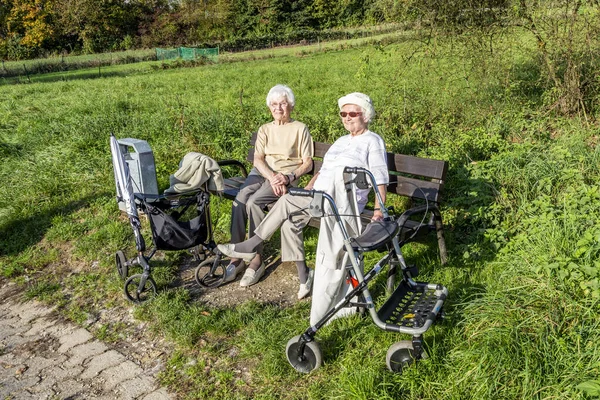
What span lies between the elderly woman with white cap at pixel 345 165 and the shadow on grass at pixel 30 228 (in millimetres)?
3158

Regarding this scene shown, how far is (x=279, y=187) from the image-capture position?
4.77m

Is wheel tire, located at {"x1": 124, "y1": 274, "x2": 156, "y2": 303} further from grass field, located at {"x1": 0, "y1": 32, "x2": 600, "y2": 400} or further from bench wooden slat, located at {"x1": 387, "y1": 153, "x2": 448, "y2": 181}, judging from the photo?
bench wooden slat, located at {"x1": 387, "y1": 153, "x2": 448, "y2": 181}

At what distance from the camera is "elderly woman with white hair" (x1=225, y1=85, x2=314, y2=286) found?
482cm

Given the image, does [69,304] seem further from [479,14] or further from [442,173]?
[479,14]

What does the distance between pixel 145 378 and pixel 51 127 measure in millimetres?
7112

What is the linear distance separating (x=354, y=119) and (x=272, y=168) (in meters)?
1.10

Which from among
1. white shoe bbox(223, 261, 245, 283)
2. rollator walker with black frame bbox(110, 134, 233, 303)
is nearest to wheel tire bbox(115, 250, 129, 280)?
rollator walker with black frame bbox(110, 134, 233, 303)

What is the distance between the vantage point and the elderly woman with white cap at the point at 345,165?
418cm

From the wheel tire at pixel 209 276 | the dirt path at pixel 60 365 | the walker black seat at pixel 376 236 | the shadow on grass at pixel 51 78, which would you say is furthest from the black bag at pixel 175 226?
the shadow on grass at pixel 51 78

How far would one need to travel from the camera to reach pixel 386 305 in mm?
3330

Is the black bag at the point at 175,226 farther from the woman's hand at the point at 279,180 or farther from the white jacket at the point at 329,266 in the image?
the white jacket at the point at 329,266

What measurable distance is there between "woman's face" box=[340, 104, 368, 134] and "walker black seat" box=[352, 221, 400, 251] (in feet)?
3.73

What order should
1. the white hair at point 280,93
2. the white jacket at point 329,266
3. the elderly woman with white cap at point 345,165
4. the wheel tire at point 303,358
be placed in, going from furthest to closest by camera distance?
1. the white hair at point 280,93
2. the elderly woman with white cap at point 345,165
3. the white jacket at point 329,266
4. the wheel tire at point 303,358

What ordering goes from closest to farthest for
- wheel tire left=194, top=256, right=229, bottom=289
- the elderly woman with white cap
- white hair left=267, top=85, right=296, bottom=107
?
the elderly woman with white cap
wheel tire left=194, top=256, right=229, bottom=289
white hair left=267, top=85, right=296, bottom=107
